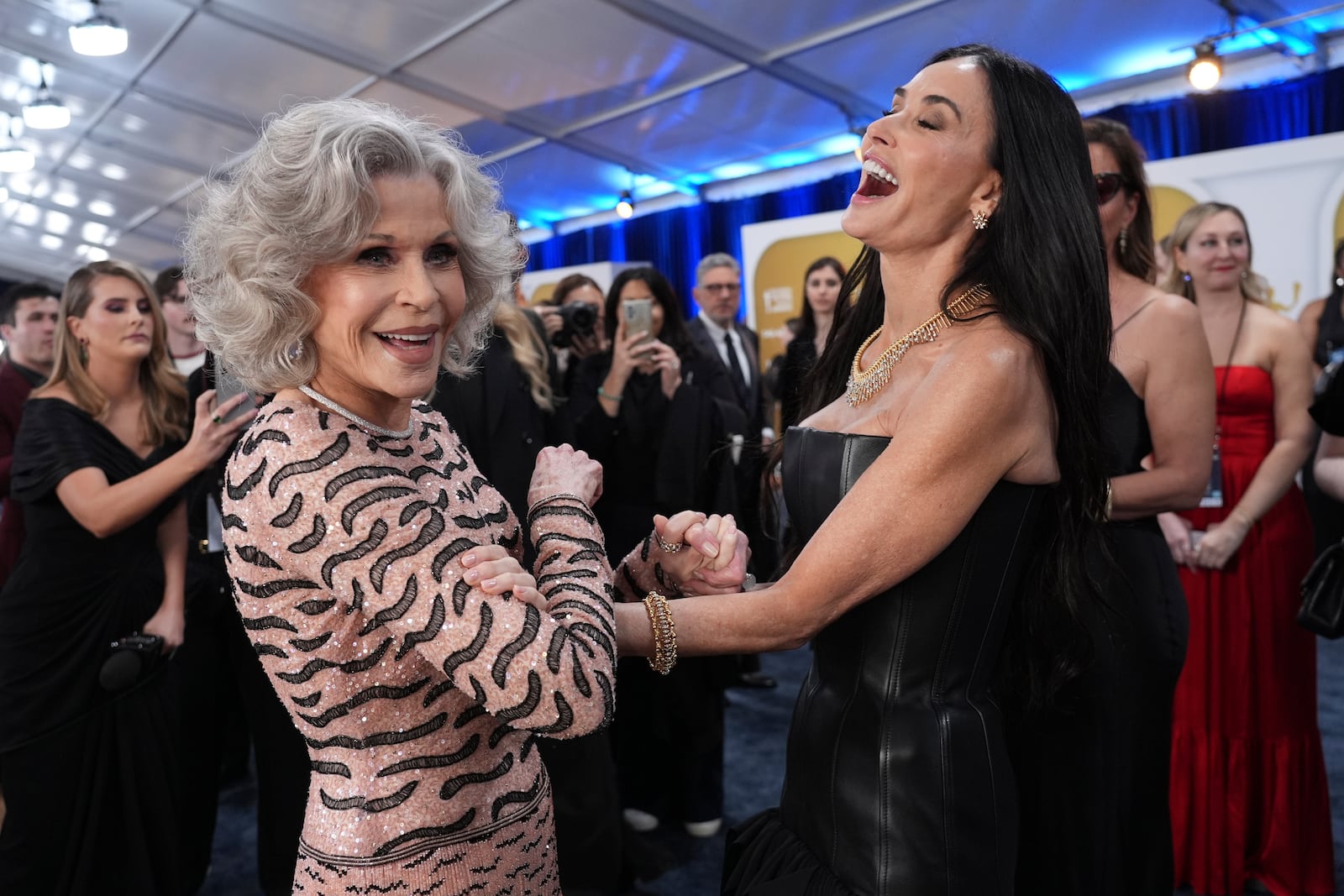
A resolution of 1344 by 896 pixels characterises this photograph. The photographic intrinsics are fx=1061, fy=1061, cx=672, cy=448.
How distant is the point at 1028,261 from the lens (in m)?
1.48

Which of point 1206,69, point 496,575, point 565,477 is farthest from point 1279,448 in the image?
point 1206,69

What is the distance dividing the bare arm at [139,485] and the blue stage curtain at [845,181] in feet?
6.06

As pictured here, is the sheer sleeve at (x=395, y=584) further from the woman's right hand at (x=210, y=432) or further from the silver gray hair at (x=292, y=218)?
the woman's right hand at (x=210, y=432)

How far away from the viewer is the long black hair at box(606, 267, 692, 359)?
4180mm

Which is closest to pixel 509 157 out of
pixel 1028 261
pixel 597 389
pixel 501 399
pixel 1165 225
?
pixel 1165 225

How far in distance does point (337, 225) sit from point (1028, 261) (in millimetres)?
921

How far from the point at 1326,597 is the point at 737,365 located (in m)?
3.60

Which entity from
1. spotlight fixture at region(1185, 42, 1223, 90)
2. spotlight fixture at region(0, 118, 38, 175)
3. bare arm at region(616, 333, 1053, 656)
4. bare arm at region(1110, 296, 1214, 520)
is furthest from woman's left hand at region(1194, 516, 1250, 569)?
spotlight fixture at region(0, 118, 38, 175)

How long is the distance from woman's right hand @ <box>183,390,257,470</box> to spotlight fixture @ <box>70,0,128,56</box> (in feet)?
20.9

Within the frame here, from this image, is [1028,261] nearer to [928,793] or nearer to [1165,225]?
[928,793]

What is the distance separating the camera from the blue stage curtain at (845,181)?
701 cm

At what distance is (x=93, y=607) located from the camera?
286 cm

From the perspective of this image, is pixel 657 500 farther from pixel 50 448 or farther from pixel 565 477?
pixel 565 477

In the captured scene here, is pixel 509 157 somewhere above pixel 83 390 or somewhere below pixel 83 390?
above
